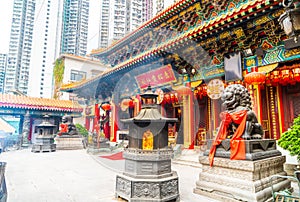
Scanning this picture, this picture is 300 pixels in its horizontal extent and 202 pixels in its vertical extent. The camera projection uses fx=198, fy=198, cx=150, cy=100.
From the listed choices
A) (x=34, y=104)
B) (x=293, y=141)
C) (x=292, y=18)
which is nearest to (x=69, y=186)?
(x=293, y=141)

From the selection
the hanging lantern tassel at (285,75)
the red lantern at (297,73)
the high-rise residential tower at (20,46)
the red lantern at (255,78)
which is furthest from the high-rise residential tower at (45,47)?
the red lantern at (297,73)

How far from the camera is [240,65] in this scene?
6062mm

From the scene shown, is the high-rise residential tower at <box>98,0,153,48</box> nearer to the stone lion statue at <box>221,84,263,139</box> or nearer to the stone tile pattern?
the stone lion statue at <box>221,84,263,139</box>

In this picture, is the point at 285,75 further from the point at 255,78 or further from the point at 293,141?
the point at 293,141

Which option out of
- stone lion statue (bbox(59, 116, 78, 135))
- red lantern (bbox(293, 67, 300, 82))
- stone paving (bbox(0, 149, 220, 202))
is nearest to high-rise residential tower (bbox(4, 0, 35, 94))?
stone lion statue (bbox(59, 116, 78, 135))

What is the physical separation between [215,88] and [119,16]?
1281 inches

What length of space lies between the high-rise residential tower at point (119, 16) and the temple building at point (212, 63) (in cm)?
2529

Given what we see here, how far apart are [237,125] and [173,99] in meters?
5.78

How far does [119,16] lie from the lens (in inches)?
1378

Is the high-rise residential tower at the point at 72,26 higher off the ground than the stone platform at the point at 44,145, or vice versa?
the high-rise residential tower at the point at 72,26

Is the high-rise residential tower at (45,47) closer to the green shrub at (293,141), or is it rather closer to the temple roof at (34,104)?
the temple roof at (34,104)

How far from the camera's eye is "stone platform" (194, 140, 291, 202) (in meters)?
3.01

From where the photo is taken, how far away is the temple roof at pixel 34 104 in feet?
44.7

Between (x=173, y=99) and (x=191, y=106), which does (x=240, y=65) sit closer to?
(x=191, y=106)
